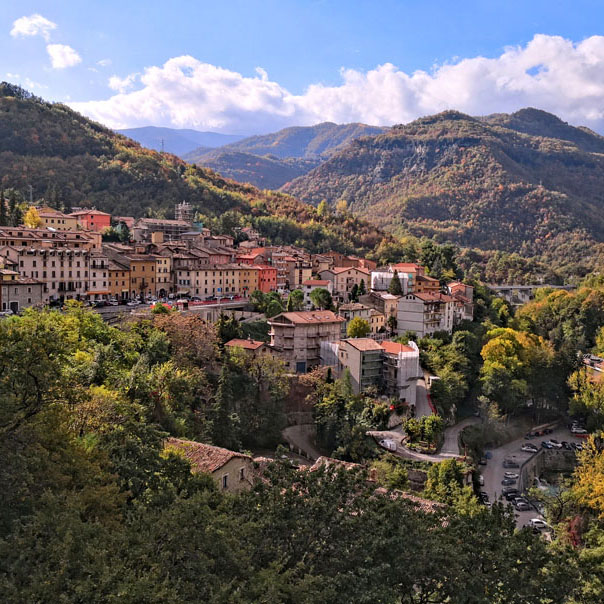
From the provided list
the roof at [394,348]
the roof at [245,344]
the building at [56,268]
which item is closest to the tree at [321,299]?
the roof at [394,348]

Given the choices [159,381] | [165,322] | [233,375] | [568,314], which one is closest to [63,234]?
[165,322]

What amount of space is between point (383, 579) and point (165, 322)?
30.0 metres

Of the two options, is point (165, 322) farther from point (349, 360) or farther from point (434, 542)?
point (434, 542)

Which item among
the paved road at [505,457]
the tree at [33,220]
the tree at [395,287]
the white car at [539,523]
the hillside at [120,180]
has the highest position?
the hillside at [120,180]

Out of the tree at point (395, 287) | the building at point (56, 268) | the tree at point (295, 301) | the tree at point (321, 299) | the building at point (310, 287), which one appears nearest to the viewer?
the building at point (56, 268)

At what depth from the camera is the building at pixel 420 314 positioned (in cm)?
5550

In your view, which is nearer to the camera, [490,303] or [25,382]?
[25,382]

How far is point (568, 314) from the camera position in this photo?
69500mm

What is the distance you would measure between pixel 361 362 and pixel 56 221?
41439 mm

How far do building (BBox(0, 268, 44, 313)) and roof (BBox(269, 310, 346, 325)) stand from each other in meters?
18.1

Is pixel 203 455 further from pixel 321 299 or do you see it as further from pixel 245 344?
pixel 321 299

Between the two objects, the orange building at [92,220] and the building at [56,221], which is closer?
the building at [56,221]

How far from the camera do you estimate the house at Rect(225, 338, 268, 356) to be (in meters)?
41.6

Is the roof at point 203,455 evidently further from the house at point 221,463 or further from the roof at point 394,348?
the roof at point 394,348
